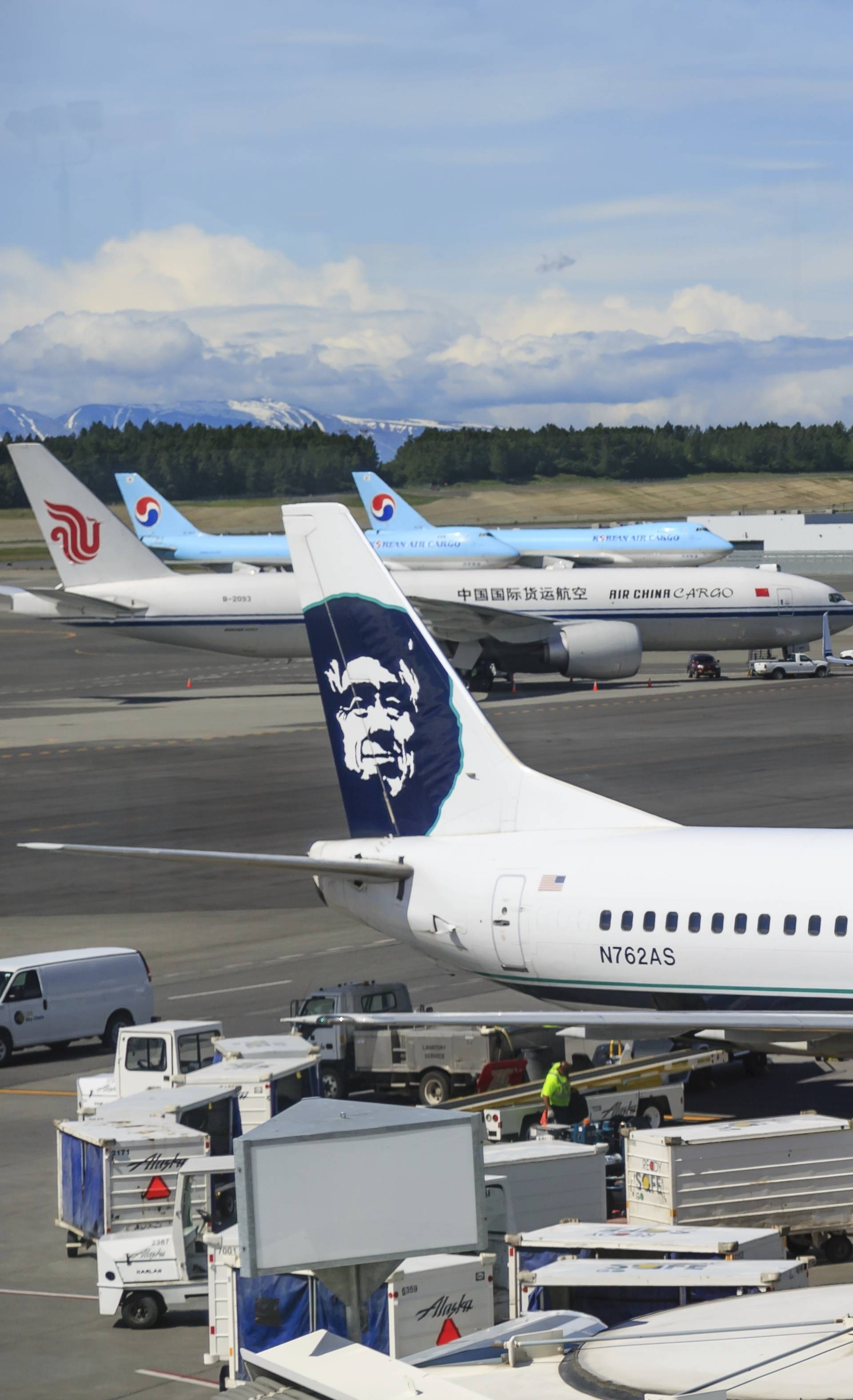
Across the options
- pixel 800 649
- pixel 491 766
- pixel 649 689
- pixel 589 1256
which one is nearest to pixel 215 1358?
pixel 589 1256

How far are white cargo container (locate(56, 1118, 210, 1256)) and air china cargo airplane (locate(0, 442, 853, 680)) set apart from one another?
63.6 meters

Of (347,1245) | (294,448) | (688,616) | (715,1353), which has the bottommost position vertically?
(715,1353)

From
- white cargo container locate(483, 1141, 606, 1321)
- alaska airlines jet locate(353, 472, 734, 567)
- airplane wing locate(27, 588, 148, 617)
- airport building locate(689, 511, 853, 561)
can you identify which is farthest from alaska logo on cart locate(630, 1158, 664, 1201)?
airport building locate(689, 511, 853, 561)

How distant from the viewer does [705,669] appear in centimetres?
9294

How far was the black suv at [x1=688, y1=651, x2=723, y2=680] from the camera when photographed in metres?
92.9

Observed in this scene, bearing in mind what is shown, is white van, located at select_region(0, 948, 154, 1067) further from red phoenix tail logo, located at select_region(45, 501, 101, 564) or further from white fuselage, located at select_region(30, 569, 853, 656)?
white fuselage, located at select_region(30, 569, 853, 656)

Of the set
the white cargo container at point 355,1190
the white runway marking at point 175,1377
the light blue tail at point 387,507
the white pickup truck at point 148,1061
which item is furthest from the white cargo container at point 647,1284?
the light blue tail at point 387,507

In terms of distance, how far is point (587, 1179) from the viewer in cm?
1962

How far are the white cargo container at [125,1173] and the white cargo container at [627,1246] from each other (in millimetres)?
5009

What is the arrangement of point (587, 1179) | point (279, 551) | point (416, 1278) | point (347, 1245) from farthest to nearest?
point (279, 551) → point (587, 1179) → point (416, 1278) → point (347, 1245)

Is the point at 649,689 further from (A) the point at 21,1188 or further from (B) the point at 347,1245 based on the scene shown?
(B) the point at 347,1245

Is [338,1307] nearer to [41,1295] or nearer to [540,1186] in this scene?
[540,1186]

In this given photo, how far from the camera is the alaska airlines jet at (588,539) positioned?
12031 cm

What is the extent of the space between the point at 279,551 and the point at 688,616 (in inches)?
1265
